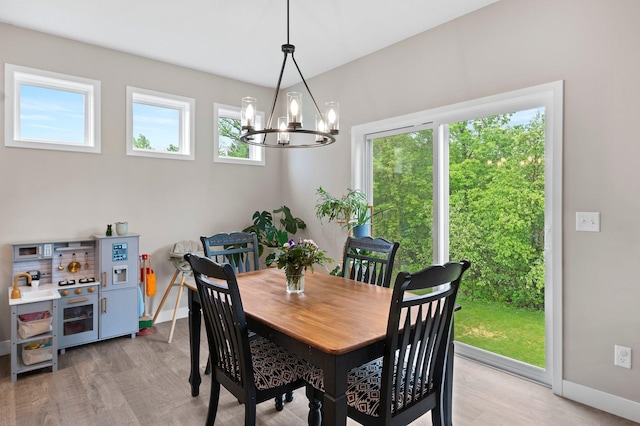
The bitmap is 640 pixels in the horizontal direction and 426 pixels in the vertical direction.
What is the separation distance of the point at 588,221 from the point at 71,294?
409 centimetres

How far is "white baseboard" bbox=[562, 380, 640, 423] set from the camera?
7.39 ft

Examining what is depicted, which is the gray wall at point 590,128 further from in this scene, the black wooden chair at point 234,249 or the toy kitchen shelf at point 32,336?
the toy kitchen shelf at point 32,336

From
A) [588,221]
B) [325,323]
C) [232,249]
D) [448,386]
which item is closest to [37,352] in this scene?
[232,249]

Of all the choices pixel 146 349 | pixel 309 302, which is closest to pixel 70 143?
pixel 146 349

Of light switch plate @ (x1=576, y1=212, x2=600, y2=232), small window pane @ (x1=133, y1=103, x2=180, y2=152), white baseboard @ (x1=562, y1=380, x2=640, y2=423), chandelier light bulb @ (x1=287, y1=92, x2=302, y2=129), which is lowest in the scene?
white baseboard @ (x1=562, y1=380, x2=640, y2=423)

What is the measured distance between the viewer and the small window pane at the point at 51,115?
3.41 metres

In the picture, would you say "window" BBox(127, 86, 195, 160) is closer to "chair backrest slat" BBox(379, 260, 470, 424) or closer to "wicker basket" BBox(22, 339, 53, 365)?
"wicker basket" BBox(22, 339, 53, 365)

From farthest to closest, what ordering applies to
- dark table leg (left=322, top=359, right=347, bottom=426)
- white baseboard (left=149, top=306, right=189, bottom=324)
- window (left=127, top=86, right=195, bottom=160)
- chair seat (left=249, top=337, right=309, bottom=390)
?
1. white baseboard (left=149, top=306, right=189, bottom=324)
2. window (left=127, top=86, right=195, bottom=160)
3. chair seat (left=249, top=337, right=309, bottom=390)
4. dark table leg (left=322, top=359, right=347, bottom=426)

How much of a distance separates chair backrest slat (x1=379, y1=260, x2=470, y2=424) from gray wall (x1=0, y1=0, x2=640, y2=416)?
→ 137 centimetres

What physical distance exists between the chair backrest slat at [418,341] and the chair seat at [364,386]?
3 centimetres

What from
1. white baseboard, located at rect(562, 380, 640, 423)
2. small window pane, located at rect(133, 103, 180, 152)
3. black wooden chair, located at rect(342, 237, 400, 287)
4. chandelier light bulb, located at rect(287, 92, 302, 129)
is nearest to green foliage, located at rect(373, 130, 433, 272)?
black wooden chair, located at rect(342, 237, 400, 287)

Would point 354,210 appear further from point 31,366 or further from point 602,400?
point 31,366

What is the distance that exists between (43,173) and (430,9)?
3.69 meters

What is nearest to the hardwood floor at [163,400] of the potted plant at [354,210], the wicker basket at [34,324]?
the wicker basket at [34,324]
